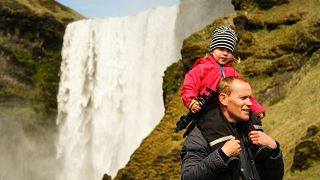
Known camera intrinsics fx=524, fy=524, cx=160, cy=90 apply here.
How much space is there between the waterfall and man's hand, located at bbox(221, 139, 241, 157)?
33.2 meters

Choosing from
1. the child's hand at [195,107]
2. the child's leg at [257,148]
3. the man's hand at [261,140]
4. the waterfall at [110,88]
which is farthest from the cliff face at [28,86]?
the man's hand at [261,140]

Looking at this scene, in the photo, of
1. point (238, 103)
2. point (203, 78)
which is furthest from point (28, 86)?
point (238, 103)

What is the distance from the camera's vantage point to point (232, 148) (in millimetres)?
3990

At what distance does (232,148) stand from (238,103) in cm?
46

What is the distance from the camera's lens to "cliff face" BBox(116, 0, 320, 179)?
50.1ft

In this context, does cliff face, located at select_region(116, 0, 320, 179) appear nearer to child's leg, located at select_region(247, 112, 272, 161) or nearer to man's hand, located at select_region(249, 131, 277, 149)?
child's leg, located at select_region(247, 112, 272, 161)

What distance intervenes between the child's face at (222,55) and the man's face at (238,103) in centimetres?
99

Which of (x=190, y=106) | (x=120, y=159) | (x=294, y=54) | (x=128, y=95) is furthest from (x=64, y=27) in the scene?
(x=190, y=106)

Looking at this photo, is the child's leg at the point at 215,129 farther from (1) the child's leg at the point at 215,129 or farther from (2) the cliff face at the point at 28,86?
(2) the cliff face at the point at 28,86

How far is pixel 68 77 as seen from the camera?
48500mm

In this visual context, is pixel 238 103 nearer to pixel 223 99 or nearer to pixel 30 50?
pixel 223 99

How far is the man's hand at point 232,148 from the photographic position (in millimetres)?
3979

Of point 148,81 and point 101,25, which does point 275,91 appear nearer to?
point 148,81

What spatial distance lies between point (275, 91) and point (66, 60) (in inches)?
1337
